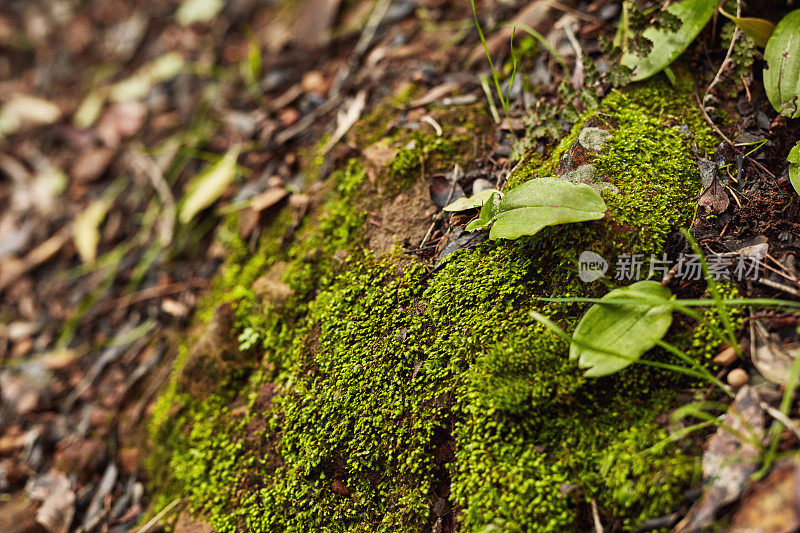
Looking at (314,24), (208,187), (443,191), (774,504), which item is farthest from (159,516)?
(314,24)

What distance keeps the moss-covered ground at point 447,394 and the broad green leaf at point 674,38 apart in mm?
86

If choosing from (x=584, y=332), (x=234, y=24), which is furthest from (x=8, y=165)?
(x=584, y=332)

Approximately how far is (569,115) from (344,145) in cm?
123

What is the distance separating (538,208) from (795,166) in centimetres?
92

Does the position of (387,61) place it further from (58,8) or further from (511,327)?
(58,8)

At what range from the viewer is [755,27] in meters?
2.08

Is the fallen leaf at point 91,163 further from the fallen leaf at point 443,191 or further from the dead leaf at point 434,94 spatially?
the fallen leaf at point 443,191

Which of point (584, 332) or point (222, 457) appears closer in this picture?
point (584, 332)

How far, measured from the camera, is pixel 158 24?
5270 mm

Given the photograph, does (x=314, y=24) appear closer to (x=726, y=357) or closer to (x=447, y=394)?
(x=447, y=394)

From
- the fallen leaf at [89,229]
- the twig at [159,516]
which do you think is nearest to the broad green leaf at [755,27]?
the twig at [159,516]

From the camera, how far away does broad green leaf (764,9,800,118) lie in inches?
77.9

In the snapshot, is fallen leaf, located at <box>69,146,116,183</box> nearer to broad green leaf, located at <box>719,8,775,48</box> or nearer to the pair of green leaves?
the pair of green leaves

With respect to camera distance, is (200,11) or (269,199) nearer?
(269,199)
